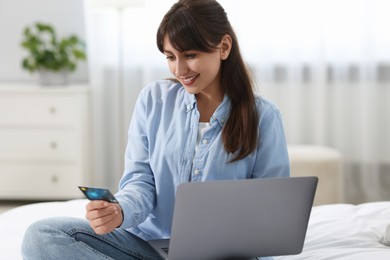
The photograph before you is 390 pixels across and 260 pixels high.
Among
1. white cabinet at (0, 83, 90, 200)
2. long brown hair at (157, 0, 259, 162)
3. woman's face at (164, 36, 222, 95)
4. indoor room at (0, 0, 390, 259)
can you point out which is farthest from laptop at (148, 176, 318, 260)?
white cabinet at (0, 83, 90, 200)

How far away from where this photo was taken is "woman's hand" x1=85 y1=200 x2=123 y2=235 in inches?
70.5

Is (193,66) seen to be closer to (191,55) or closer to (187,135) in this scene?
(191,55)

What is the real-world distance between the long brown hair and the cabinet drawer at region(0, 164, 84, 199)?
102 inches

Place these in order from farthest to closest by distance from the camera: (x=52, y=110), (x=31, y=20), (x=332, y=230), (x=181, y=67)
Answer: (x=31, y=20) → (x=52, y=110) → (x=332, y=230) → (x=181, y=67)

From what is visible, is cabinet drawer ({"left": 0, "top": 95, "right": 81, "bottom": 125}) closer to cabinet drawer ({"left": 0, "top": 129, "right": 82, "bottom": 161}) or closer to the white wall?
cabinet drawer ({"left": 0, "top": 129, "right": 82, "bottom": 161})

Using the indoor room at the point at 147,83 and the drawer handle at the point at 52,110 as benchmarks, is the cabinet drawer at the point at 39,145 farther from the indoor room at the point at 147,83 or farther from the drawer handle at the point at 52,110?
the drawer handle at the point at 52,110

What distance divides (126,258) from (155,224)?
0.53 feet

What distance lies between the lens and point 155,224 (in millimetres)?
2150

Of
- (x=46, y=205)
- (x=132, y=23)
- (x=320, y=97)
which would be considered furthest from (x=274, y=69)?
(x=46, y=205)

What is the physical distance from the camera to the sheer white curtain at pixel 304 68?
4.64 meters

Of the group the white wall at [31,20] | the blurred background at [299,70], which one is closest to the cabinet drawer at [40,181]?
Result: the blurred background at [299,70]

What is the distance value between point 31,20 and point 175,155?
123 inches

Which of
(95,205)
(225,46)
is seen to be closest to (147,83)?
(225,46)

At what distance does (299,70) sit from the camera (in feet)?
15.5
